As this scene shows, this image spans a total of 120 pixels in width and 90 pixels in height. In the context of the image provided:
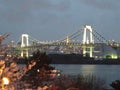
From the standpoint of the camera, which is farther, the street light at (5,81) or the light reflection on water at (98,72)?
the light reflection on water at (98,72)

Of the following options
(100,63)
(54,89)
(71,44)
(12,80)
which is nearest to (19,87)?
(12,80)

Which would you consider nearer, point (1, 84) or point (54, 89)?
point (1, 84)

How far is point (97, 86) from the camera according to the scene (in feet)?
53.9

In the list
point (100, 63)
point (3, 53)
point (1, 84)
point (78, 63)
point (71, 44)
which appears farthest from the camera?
point (100, 63)

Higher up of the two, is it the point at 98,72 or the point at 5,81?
the point at 98,72

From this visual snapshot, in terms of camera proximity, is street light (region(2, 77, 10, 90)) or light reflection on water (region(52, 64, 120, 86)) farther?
light reflection on water (region(52, 64, 120, 86))

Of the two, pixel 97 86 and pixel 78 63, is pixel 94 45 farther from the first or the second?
pixel 97 86

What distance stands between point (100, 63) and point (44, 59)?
222 ft

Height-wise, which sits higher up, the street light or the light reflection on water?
the light reflection on water

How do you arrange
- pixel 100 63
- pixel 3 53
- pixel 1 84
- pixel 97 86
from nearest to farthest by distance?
1. pixel 1 84
2. pixel 3 53
3. pixel 97 86
4. pixel 100 63

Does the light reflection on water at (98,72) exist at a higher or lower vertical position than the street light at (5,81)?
higher

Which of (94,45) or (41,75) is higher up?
(94,45)

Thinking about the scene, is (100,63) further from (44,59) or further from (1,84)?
(1,84)

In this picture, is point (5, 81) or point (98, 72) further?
point (98, 72)
